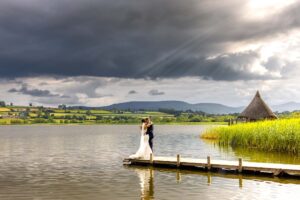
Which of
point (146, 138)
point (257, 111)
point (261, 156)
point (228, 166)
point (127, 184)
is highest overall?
point (257, 111)

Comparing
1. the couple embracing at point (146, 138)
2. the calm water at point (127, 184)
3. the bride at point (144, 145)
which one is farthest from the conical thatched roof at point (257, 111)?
the bride at point (144, 145)

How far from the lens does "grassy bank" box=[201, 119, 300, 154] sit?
4484cm

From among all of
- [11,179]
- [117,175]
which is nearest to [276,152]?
[117,175]

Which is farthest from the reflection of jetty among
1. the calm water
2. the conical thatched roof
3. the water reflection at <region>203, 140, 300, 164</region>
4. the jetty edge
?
the conical thatched roof

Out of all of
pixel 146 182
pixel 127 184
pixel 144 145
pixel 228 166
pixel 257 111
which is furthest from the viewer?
pixel 257 111

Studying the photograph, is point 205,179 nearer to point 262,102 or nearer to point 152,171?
point 152,171

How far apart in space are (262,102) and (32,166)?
48000 millimetres

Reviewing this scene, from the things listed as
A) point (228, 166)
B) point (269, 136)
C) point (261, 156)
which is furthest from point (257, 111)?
point (228, 166)

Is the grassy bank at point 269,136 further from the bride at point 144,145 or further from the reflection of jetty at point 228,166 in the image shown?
the bride at point 144,145

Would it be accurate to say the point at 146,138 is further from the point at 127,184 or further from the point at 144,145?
the point at 127,184

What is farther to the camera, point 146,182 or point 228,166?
point 228,166

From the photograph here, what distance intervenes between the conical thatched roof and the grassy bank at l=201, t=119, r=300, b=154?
18756 mm

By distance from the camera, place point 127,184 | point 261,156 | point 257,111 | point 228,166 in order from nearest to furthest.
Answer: point 127,184, point 228,166, point 261,156, point 257,111

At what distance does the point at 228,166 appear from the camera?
3444 centimetres
